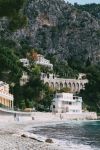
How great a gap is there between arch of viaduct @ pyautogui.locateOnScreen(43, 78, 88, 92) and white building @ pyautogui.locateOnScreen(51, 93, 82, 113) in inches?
1103

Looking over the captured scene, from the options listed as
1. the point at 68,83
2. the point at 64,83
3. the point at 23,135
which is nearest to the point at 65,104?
the point at 64,83

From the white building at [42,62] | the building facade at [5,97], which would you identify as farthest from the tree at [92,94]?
the building facade at [5,97]

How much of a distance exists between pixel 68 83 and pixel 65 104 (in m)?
34.0

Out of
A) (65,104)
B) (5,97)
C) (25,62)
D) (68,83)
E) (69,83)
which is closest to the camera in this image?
(5,97)

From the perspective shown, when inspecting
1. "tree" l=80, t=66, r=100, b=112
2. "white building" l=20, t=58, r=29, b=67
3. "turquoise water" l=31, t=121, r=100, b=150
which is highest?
"white building" l=20, t=58, r=29, b=67

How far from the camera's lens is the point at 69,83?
155250mm

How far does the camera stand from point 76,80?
157 meters

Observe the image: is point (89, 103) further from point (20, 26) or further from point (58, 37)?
point (20, 26)

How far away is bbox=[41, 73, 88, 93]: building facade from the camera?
150587mm

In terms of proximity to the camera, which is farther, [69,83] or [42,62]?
[42,62]

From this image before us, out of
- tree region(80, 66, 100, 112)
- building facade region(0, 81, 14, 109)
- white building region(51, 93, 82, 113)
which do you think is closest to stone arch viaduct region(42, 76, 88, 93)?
tree region(80, 66, 100, 112)

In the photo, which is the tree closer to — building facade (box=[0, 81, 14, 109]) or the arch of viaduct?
the arch of viaduct

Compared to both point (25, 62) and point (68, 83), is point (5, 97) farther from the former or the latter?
point (25, 62)

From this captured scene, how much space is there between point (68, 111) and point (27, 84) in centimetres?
1126
